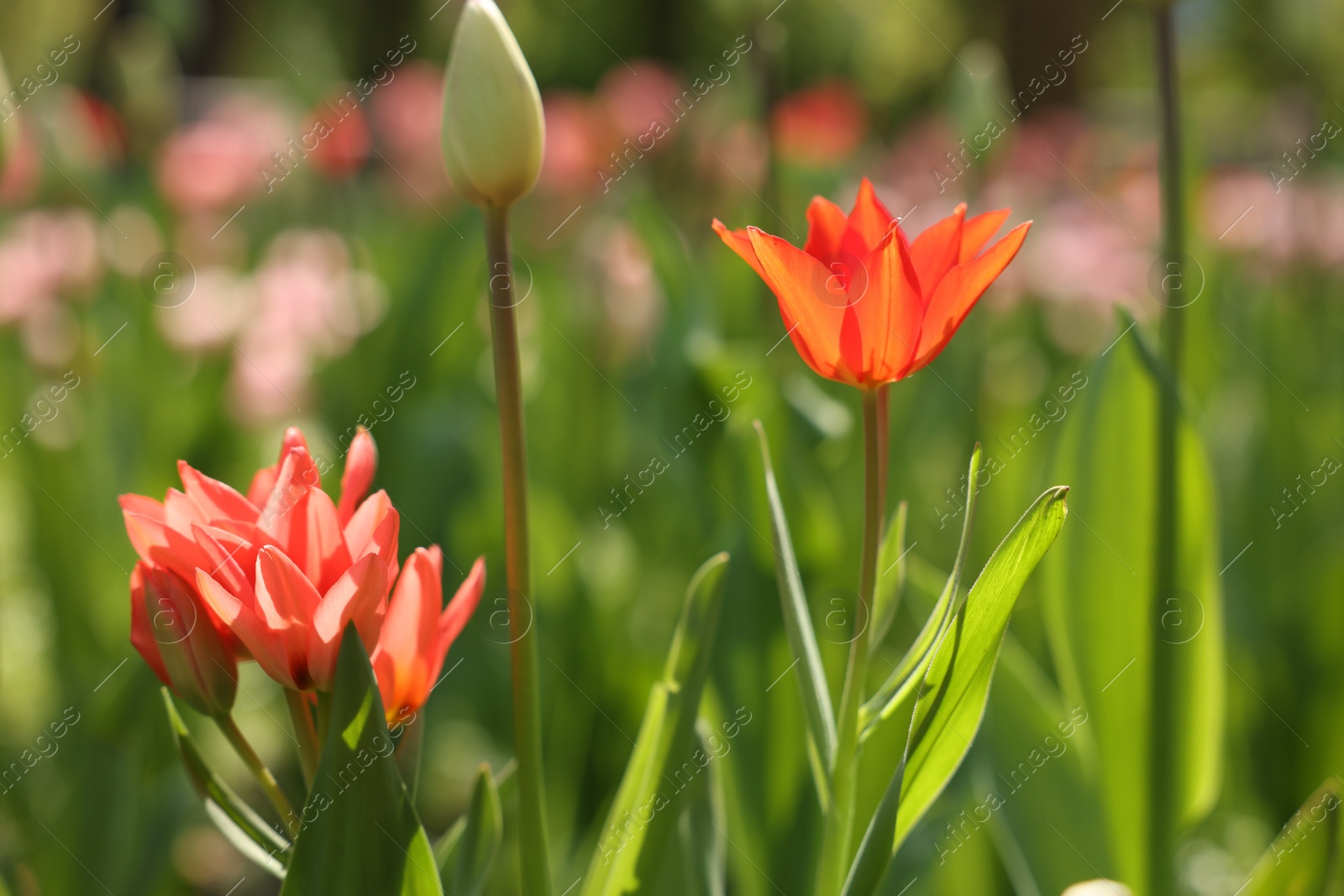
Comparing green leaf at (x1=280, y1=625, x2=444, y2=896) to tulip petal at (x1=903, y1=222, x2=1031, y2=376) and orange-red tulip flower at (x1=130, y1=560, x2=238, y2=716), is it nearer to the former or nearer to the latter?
orange-red tulip flower at (x1=130, y1=560, x2=238, y2=716)

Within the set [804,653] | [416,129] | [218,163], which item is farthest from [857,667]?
[416,129]

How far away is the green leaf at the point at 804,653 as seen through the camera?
0.41 metres

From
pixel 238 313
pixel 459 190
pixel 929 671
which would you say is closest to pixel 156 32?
pixel 238 313

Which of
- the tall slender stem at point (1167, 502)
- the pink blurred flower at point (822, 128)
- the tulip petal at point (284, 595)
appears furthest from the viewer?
the pink blurred flower at point (822, 128)

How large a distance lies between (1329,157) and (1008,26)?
5513 millimetres

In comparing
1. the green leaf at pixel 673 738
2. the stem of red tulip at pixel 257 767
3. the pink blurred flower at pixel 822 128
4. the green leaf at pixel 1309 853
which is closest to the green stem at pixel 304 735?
the stem of red tulip at pixel 257 767

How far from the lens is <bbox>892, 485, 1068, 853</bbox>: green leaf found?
36 centimetres

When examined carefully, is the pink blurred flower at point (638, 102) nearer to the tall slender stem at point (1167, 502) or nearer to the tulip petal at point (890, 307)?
the tall slender stem at point (1167, 502)

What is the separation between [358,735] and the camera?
365 mm

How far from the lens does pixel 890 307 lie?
1.24ft

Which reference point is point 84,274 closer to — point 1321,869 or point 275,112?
point 275,112

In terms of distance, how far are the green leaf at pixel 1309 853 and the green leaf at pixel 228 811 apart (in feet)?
1.49

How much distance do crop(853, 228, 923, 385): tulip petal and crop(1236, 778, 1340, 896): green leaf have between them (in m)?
0.31

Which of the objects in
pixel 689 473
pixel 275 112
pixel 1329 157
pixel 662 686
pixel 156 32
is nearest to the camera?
pixel 662 686
